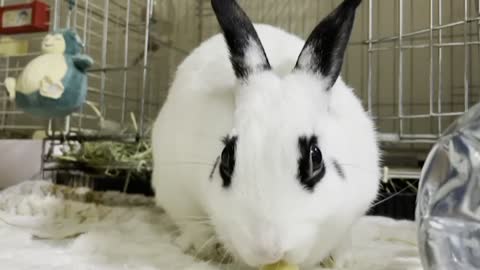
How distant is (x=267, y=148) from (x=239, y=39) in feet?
0.78

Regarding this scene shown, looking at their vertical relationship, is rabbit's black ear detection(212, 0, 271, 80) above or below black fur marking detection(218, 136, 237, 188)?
above

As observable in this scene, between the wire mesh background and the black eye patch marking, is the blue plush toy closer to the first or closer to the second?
the wire mesh background

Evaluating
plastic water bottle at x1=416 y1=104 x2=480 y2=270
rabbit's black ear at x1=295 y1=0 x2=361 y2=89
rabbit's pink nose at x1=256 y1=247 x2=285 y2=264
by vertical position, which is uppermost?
rabbit's black ear at x1=295 y1=0 x2=361 y2=89

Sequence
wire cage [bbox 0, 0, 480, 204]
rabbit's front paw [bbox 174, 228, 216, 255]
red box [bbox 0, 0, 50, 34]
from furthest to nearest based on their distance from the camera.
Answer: wire cage [bbox 0, 0, 480, 204]
red box [bbox 0, 0, 50, 34]
rabbit's front paw [bbox 174, 228, 216, 255]

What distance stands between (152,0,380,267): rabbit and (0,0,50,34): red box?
844mm

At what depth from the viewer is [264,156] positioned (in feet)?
2.42

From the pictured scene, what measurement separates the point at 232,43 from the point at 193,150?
0.68 ft

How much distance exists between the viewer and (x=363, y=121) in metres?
1.04

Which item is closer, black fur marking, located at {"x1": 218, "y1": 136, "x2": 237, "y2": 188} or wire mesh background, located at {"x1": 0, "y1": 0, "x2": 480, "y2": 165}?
black fur marking, located at {"x1": 218, "y1": 136, "x2": 237, "y2": 188}

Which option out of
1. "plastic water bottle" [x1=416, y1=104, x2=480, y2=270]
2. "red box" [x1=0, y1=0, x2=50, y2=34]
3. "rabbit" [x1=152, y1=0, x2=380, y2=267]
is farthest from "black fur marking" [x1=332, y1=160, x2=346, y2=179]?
"red box" [x1=0, y1=0, x2=50, y2=34]

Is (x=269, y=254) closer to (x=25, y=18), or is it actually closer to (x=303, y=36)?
(x=25, y=18)

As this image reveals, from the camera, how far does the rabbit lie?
71 centimetres

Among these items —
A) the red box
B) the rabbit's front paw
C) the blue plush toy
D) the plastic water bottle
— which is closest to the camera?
the plastic water bottle

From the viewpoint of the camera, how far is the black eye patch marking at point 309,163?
0.74 metres
